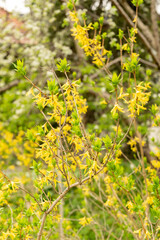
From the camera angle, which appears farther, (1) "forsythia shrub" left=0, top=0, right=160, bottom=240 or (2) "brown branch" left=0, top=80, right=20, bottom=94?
(2) "brown branch" left=0, top=80, right=20, bottom=94

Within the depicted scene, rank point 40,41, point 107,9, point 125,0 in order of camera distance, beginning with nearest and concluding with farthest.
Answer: point 125,0
point 107,9
point 40,41

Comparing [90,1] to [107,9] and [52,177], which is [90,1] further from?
[52,177]

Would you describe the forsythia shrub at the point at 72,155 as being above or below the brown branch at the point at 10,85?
below

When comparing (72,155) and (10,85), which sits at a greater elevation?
(10,85)

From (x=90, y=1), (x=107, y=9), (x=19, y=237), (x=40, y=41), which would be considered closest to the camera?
(x=19, y=237)

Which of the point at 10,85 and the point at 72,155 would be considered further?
the point at 10,85

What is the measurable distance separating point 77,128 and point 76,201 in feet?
14.9

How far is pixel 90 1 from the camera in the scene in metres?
5.43

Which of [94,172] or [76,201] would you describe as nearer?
[94,172]

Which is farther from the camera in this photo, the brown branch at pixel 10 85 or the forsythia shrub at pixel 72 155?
the brown branch at pixel 10 85

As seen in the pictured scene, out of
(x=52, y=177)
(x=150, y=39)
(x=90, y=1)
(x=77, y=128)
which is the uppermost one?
(x=90, y=1)

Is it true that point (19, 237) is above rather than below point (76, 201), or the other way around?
above

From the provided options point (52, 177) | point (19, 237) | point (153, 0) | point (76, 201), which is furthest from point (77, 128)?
point (76, 201)

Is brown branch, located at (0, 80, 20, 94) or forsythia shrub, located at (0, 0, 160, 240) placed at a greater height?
brown branch, located at (0, 80, 20, 94)
